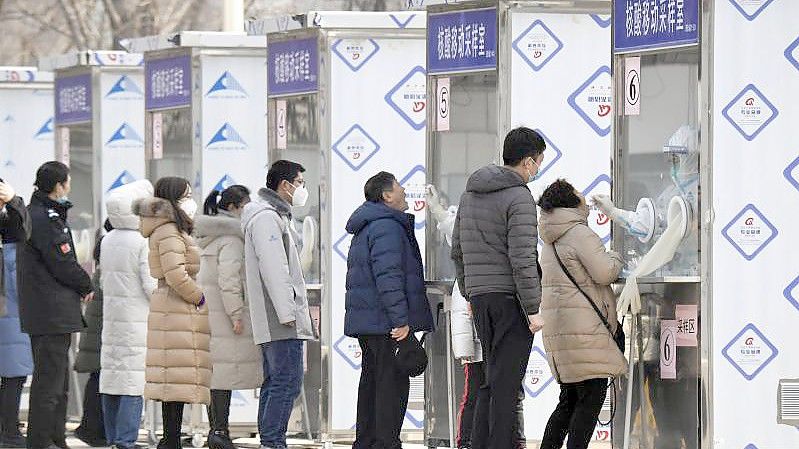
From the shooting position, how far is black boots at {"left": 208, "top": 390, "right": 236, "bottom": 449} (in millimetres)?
11852

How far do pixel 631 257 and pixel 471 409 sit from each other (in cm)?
128

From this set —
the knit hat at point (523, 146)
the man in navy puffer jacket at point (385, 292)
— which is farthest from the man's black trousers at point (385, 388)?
the knit hat at point (523, 146)

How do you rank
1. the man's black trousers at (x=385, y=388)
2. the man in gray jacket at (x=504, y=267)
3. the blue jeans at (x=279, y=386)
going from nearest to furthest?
the man in gray jacket at (x=504, y=267)
the man's black trousers at (x=385, y=388)
the blue jeans at (x=279, y=386)

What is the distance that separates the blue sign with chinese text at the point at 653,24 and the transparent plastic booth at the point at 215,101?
4.10 metres

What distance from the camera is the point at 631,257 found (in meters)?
10.3

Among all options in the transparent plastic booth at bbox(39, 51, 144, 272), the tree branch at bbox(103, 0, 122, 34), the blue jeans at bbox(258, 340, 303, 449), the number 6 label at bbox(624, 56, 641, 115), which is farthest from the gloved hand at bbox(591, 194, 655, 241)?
the tree branch at bbox(103, 0, 122, 34)

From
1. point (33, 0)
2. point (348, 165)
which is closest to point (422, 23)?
point (348, 165)

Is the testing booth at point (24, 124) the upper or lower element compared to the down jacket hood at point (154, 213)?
upper

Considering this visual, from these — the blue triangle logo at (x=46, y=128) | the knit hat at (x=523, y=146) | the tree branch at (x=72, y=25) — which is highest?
the tree branch at (x=72, y=25)

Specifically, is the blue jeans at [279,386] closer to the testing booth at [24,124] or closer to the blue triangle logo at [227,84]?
the blue triangle logo at [227,84]

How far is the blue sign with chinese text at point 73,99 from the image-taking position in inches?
600

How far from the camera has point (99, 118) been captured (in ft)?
49.9

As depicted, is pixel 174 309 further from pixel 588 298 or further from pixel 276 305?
pixel 588 298

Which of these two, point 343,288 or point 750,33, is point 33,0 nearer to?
point 343,288
